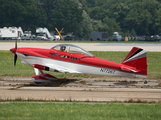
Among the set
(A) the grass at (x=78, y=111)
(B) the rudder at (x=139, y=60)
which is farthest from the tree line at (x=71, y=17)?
(A) the grass at (x=78, y=111)

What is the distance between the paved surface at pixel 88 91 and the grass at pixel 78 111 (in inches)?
40.0

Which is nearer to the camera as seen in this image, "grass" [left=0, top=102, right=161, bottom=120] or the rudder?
"grass" [left=0, top=102, right=161, bottom=120]

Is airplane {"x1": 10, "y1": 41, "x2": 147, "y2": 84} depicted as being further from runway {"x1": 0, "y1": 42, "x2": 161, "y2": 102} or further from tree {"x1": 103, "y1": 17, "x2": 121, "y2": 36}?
tree {"x1": 103, "y1": 17, "x2": 121, "y2": 36}

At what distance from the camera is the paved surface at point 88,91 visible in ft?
35.5

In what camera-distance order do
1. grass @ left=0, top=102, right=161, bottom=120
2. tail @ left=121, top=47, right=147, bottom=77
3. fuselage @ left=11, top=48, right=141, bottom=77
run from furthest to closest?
fuselage @ left=11, top=48, right=141, bottom=77
tail @ left=121, top=47, right=147, bottom=77
grass @ left=0, top=102, right=161, bottom=120

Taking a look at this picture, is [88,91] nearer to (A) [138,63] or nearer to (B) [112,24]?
(A) [138,63]

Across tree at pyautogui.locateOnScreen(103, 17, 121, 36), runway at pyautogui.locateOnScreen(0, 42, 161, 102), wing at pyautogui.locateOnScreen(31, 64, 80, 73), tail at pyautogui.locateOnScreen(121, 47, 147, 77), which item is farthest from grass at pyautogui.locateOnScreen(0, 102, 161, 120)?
tree at pyautogui.locateOnScreen(103, 17, 121, 36)

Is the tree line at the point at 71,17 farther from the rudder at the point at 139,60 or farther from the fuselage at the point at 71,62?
the rudder at the point at 139,60

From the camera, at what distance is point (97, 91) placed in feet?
40.9

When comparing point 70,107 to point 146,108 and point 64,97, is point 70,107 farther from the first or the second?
point 146,108

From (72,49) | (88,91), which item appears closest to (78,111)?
(88,91)

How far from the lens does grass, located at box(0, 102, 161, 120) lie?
793 cm

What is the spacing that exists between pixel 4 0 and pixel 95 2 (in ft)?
191

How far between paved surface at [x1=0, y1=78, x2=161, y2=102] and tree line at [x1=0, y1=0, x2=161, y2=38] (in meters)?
91.0
